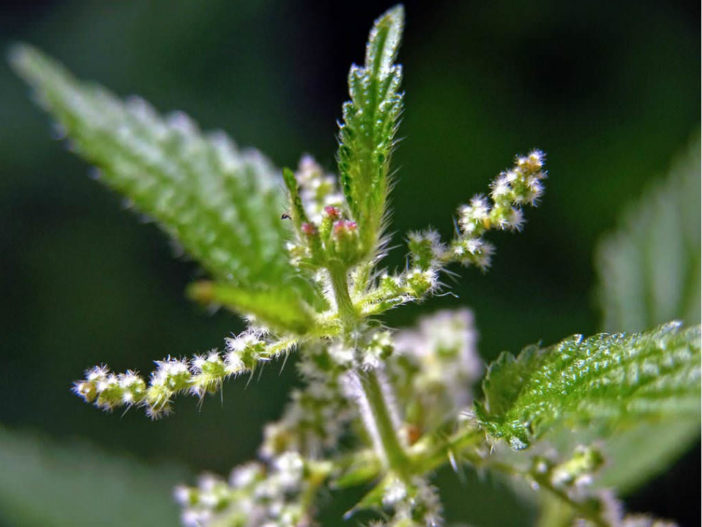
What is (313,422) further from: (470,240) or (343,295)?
(470,240)

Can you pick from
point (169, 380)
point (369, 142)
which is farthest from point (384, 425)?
point (369, 142)

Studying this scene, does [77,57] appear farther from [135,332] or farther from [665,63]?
[665,63]

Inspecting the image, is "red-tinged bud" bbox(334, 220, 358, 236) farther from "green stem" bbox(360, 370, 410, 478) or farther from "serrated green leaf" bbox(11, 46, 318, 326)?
"green stem" bbox(360, 370, 410, 478)

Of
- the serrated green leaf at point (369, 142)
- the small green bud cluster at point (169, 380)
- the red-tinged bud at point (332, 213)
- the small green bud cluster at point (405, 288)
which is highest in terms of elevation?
the serrated green leaf at point (369, 142)

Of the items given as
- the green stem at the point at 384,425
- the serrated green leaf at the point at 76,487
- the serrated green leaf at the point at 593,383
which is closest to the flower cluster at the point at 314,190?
the green stem at the point at 384,425

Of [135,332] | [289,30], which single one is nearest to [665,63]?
[289,30]

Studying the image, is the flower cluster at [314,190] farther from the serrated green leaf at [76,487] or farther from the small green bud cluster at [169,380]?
the serrated green leaf at [76,487]
